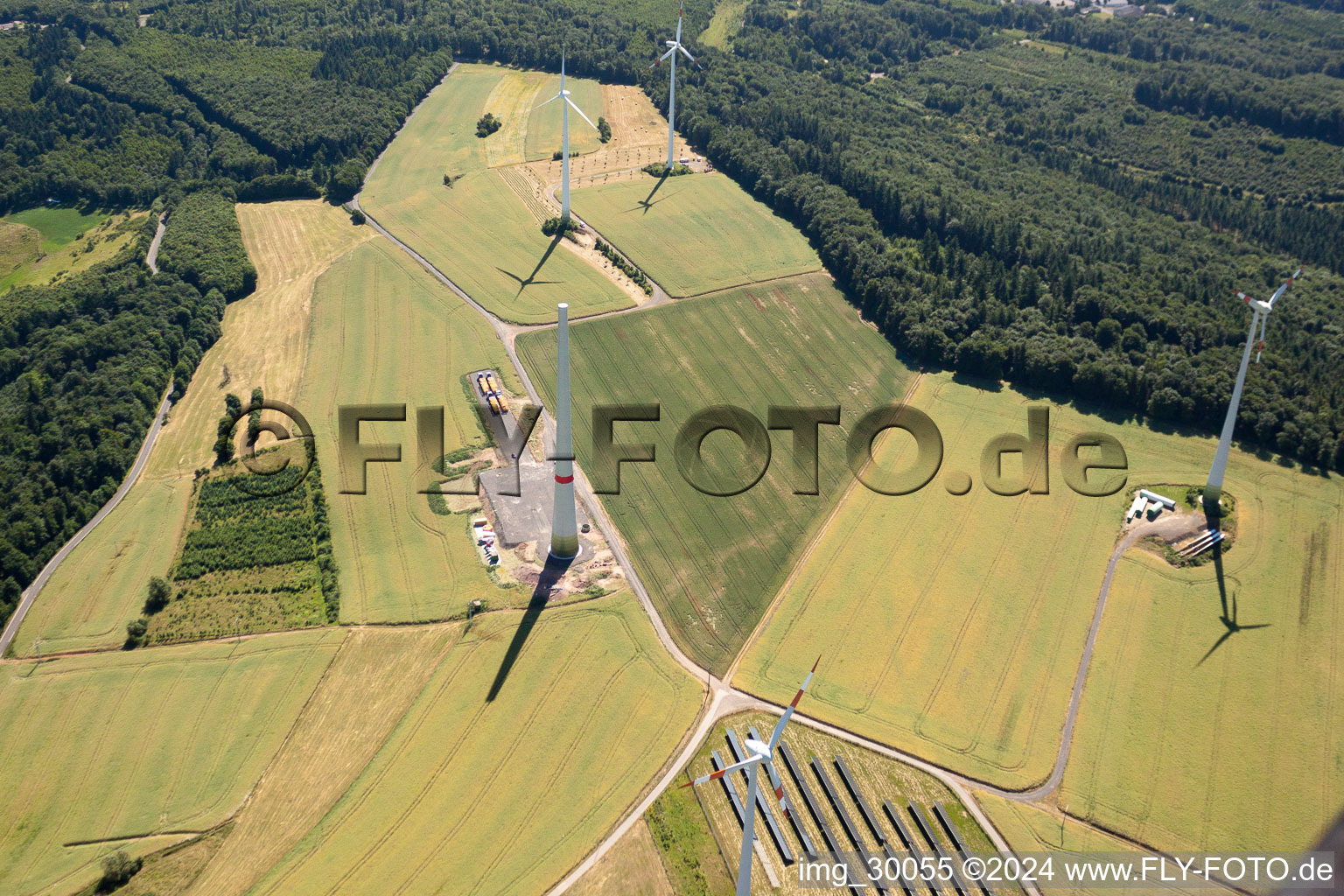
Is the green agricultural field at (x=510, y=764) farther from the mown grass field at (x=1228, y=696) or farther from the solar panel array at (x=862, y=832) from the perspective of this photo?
the mown grass field at (x=1228, y=696)

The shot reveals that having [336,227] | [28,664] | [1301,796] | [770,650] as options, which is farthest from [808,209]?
[28,664]

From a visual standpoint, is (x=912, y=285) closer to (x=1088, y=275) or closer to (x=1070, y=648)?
(x=1088, y=275)

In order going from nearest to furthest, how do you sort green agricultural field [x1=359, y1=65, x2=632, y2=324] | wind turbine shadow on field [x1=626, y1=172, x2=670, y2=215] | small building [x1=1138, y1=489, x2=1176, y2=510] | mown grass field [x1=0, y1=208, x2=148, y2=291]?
small building [x1=1138, y1=489, x2=1176, y2=510] → green agricultural field [x1=359, y1=65, x2=632, y2=324] → mown grass field [x1=0, y1=208, x2=148, y2=291] → wind turbine shadow on field [x1=626, y1=172, x2=670, y2=215]

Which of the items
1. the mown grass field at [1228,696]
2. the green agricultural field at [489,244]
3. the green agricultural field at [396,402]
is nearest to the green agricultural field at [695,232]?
the green agricultural field at [489,244]

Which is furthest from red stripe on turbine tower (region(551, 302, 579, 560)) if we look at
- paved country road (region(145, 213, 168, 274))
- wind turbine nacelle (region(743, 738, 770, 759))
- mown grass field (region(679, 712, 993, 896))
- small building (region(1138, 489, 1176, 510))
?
paved country road (region(145, 213, 168, 274))

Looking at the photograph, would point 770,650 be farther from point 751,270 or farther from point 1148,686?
point 751,270

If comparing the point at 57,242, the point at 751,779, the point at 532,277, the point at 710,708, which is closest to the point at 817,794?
the point at 710,708

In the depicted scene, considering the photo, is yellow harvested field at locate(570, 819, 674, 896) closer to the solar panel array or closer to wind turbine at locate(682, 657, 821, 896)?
the solar panel array
